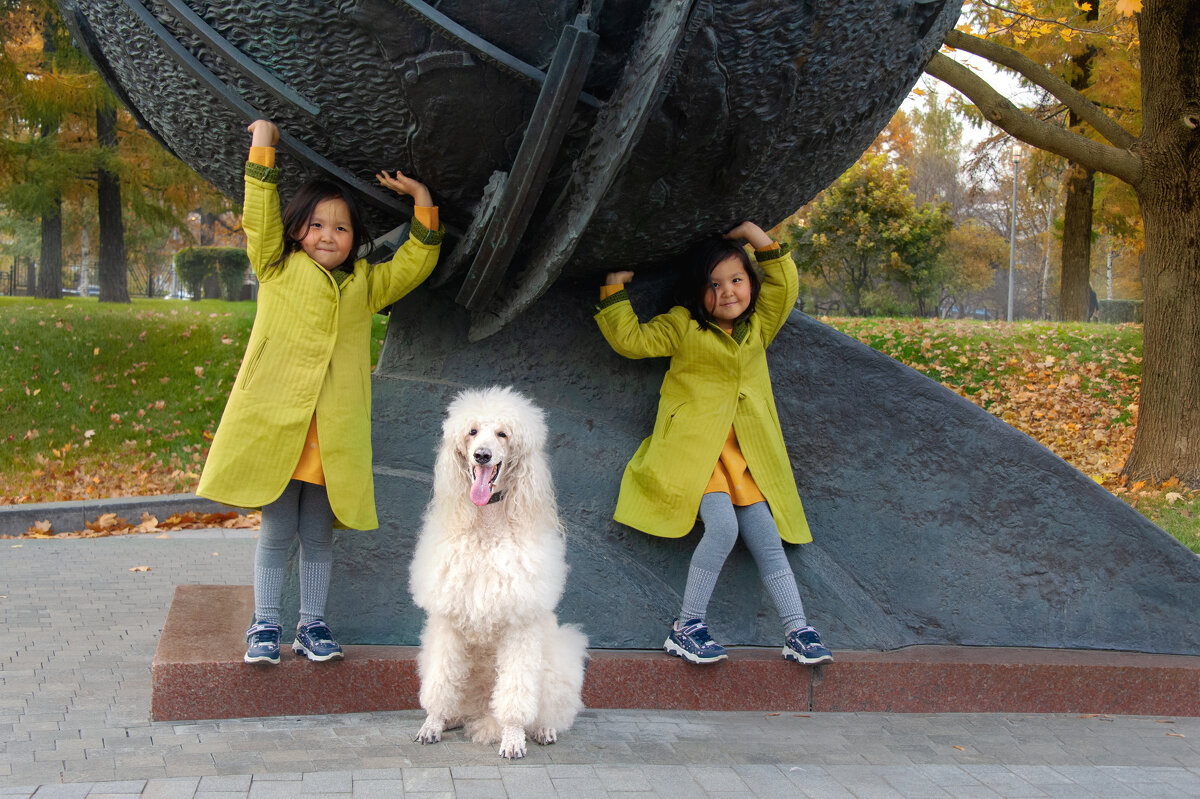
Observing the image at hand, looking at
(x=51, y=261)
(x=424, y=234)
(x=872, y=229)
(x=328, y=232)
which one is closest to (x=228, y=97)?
(x=328, y=232)

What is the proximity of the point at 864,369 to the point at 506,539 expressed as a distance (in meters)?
1.76

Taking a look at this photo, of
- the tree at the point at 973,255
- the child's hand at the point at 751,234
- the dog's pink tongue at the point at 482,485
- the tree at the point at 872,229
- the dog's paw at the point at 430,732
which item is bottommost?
the dog's paw at the point at 430,732

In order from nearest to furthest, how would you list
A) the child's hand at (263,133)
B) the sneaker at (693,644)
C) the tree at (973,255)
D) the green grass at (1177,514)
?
the child's hand at (263,133)
the sneaker at (693,644)
the green grass at (1177,514)
the tree at (973,255)

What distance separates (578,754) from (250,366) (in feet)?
5.07

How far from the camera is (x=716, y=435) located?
3459 mm

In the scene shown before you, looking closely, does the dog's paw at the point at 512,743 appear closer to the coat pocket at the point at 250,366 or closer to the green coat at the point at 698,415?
the green coat at the point at 698,415

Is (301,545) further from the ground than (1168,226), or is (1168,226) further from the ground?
(1168,226)

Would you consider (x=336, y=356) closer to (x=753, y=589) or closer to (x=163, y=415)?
(x=753, y=589)

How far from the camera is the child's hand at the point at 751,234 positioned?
3.53 m

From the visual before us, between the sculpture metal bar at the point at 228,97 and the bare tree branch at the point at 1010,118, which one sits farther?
the bare tree branch at the point at 1010,118

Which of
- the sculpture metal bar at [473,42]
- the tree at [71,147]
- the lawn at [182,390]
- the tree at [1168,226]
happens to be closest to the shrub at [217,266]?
the tree at [71,147]

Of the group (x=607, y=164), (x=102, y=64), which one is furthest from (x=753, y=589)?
(x=102, y=64)

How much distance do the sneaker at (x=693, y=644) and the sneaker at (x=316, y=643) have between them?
43.8 inches

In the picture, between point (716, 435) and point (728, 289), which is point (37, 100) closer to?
point (728, 289)
